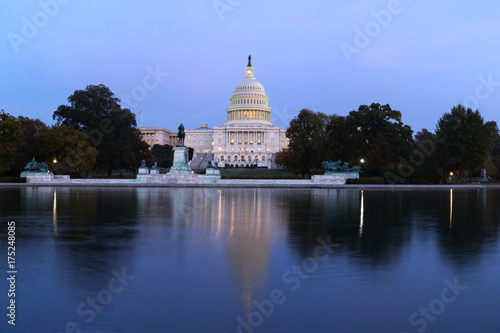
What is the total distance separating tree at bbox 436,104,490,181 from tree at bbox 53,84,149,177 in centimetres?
4072

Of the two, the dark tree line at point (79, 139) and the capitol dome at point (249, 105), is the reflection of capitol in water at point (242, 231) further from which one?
the capitol dome at point (249, 105)

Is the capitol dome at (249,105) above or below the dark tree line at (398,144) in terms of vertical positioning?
above

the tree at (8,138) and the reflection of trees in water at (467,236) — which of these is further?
the tree at (8,138)

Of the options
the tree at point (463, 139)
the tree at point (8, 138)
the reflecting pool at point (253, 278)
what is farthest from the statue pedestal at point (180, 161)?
the reflecting pool at point (253, 278)

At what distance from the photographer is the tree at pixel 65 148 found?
181 feet

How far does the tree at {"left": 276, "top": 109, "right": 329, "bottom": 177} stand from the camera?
62.9 metres

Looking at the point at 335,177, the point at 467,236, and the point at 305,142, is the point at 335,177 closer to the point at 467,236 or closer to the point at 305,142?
the point at 305,142

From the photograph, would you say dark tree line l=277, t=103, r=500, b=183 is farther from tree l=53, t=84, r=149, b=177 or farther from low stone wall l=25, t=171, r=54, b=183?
low stone wall l=25, t=171, r=54, b=183

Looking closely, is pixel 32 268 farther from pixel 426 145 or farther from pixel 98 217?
pixel 426 145

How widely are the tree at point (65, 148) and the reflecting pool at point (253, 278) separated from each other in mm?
42654

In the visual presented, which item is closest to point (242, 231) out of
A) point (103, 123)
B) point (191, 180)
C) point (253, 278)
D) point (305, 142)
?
point (253, 278)

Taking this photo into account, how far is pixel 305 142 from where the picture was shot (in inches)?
2581

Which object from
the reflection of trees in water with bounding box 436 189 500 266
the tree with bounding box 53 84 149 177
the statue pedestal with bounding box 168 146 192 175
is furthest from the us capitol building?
the reflection of trees in water with bounding box 436 189 500 266

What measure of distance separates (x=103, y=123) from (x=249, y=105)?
95.4 m
